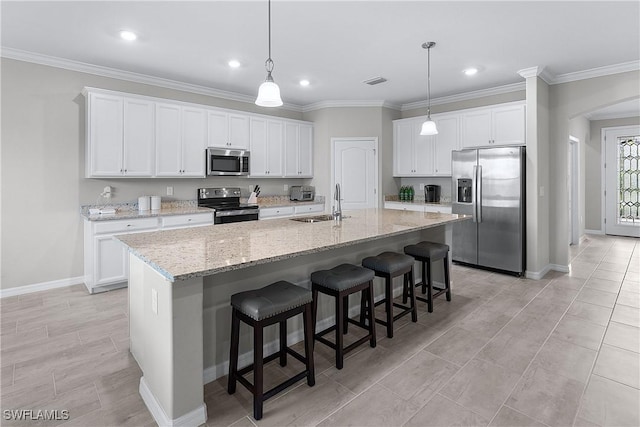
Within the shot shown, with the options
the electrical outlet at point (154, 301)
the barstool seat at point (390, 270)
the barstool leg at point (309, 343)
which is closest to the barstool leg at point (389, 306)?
the barstool seat at point (390, 270)

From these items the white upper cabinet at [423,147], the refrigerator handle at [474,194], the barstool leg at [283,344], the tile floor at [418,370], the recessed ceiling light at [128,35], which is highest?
the recessed ceiling light at [128,35]

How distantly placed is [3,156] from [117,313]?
216 cm

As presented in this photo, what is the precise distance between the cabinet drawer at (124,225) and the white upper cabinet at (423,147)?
13.7 feet

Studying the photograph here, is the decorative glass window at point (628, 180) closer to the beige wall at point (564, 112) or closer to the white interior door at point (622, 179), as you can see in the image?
the white interior door at point (622, 179)

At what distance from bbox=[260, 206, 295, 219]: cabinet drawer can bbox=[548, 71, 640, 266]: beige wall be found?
3.85m

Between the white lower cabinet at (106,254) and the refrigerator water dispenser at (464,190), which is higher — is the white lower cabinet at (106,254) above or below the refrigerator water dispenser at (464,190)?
below

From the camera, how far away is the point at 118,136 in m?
4.12

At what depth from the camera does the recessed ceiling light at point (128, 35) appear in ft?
10.6

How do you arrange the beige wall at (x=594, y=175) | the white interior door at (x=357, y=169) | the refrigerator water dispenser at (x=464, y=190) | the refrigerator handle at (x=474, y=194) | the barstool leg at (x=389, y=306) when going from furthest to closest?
the beige wall at (x=594, y=175)
the white interior door at (x=357, y=169)
the refrigerator water dispenser at (x=464, y=190)
the refrigerator handle at (x=474, y=194)
the barstool leg at (x=389, y=306)

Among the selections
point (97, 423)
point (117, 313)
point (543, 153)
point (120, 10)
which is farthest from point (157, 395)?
point (543, 153)

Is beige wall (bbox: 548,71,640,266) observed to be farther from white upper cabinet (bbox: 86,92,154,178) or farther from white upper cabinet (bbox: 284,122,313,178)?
white upper cabinet (bbox: 86,92,154,178)

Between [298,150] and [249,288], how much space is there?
4.14 meters

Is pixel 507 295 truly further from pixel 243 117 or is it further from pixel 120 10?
pixel 120 10

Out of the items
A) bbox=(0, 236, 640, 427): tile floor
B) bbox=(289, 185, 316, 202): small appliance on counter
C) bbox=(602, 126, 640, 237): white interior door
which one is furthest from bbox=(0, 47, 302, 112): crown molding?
bbox=(602, 126, 640, 237): white interior door
